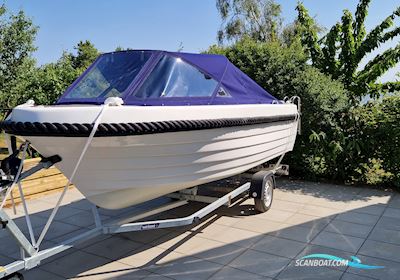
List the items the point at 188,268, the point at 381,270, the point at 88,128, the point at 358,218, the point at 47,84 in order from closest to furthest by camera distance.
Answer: the point at 88,128, the point at 381,270, the point at 188,268, the point at 358,218, the point at 47,84

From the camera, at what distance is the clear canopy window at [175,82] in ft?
11.3

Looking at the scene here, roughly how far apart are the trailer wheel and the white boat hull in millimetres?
985

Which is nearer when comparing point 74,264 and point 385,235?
point 74,264

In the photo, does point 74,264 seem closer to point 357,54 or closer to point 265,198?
point 265,198

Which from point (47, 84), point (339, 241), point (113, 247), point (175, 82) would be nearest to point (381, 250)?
point (339, 241)

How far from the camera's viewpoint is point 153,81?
3.50 meters

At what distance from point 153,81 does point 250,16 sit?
2138 cm

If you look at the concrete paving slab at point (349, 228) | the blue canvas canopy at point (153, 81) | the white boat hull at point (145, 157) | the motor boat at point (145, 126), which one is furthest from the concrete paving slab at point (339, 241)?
the blue canvas canopy at point (153, 81)

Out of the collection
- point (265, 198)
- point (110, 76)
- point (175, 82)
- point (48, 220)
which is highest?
point (110, 76)

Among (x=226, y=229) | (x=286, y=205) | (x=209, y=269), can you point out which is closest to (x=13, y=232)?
(x=209, y=269)

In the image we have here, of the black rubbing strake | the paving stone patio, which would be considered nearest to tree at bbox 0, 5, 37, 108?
the paving stone patio

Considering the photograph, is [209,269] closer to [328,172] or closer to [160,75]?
[160,75]

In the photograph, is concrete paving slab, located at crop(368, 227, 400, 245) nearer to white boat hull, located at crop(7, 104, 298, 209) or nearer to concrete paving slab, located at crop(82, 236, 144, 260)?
white boat hull, located at crop(7, 104, 298, 209)

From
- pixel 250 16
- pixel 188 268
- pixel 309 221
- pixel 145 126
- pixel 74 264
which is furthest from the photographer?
pixel 250 16
